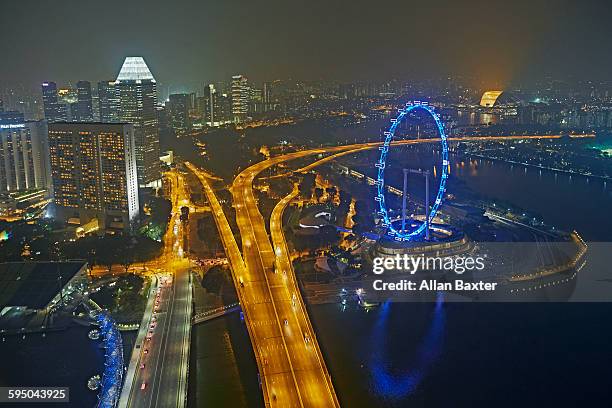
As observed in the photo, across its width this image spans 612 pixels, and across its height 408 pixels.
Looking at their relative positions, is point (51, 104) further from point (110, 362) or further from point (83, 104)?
point (110, 362)

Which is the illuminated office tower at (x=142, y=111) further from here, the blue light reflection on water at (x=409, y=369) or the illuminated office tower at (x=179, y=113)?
the blue light reflection on water at (x=409, y=369)

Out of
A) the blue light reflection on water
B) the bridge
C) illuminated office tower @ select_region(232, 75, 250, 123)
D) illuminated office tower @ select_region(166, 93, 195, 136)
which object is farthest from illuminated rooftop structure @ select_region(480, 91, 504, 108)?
the bridge

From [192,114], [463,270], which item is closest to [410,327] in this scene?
[463,270]

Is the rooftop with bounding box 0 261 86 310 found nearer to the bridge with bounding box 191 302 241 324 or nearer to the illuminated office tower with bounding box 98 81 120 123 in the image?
the bridge with bounding box 191 302 241 324

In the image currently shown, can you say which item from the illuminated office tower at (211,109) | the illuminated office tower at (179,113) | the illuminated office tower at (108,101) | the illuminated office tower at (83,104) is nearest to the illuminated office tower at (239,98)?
the illuminated office tower at (211,109)

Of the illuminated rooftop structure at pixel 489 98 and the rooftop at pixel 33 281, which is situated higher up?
the illuminated rooftop structure at pixel 489 98
